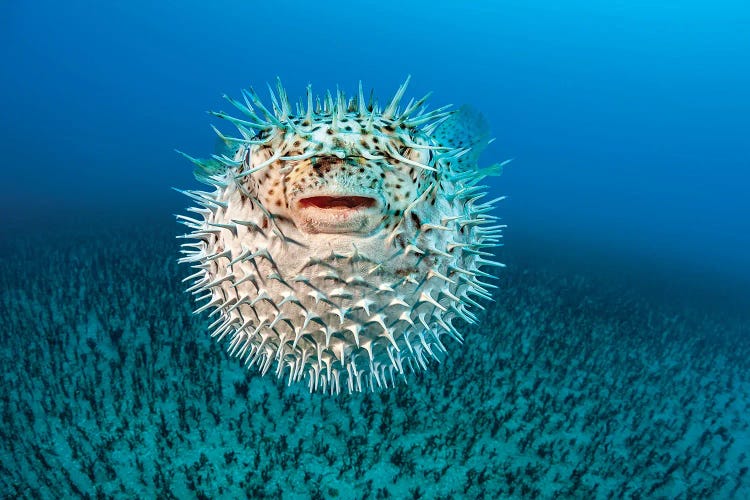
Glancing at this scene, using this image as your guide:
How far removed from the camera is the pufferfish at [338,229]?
108cm

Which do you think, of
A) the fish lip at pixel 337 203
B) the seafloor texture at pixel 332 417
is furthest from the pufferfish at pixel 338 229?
the seafloor texture at pixel 332 417

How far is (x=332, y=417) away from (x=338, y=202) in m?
4.16

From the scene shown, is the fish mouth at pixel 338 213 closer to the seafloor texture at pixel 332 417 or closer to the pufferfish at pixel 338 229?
the pufferfish at pixel 338 229

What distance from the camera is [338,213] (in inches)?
41.6

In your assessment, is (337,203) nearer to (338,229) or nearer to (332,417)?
(338,229)

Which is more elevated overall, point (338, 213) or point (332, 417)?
point (338, 213)

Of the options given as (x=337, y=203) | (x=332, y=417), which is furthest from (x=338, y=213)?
(x=332, y=417)

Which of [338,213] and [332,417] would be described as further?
[332,417]

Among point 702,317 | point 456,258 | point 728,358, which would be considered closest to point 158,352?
point 456,258

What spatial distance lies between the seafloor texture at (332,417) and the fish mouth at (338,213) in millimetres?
3476

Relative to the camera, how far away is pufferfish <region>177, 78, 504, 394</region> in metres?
1.08

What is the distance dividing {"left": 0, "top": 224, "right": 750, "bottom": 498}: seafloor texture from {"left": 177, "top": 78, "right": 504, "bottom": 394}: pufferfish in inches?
122

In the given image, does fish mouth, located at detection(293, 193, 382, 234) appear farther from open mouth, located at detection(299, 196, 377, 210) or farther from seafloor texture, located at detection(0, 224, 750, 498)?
seafloor texture, located at detection(0, 224, 750, 498)

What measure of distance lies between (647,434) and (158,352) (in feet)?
22.4
